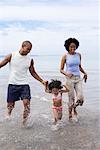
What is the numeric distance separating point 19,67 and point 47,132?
1375mm

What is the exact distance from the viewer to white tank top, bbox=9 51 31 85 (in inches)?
380

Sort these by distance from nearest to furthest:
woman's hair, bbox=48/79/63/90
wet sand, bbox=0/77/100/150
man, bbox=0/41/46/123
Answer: wet sand, bbox=0/77/100/150 < man, bbox=0/41/46/123 < woman's hair, bbox=48/79/63/90

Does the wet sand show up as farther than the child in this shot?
No

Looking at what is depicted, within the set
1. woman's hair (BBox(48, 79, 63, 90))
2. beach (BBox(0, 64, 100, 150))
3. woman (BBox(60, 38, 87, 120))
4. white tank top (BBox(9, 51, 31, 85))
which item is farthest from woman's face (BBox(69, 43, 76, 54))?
beach (BBox(0, 64, 100, 150))

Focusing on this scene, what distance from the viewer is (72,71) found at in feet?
33.6

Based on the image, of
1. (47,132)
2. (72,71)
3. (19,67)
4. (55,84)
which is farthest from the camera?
(72,71)

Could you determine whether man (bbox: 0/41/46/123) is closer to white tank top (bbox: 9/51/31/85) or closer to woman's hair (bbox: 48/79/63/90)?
white tank top (bbox: 9/51/31/85)

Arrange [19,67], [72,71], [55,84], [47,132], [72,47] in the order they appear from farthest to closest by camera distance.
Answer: [72,71]
[72,47]
[55,84]
[19,67]
[47,132]

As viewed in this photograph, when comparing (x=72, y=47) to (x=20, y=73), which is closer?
(x=20, y=73)

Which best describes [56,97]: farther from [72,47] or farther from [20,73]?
[72,47]

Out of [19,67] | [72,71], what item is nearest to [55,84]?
[72,71]

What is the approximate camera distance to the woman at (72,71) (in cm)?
1014

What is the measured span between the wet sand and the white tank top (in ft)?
2.75

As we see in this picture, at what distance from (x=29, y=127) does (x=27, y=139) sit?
898 millimetres
